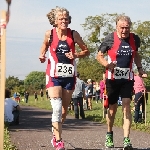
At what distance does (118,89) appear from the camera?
25.8 feet

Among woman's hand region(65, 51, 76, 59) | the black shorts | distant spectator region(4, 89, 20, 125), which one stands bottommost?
distant spectator region(4, 89, 20, 125)

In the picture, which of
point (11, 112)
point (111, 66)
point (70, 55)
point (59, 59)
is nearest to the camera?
point (70, 55)

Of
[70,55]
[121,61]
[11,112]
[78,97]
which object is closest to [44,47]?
[70,55]

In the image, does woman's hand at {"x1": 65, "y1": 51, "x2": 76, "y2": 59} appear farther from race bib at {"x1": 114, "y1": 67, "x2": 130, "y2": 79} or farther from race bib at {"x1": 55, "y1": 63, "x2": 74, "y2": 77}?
race bib at {"x1": 114, "y1": 67, "x2": 130, "y2": 79}

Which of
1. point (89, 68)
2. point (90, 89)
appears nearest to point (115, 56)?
point (90, 89)

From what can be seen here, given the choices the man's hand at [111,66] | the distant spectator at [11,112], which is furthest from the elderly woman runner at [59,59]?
the distant spectator at [11,112]

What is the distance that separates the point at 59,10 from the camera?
24.4 ft

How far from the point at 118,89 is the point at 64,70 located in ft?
→ 3.29

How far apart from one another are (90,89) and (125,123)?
23486 mm

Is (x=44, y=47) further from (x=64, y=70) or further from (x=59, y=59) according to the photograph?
(x=64, y=70)

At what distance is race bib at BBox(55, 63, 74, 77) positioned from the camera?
734cm

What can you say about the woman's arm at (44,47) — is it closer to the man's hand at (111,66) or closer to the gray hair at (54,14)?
the gray hair at (54,14)

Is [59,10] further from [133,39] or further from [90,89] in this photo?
[90,89]

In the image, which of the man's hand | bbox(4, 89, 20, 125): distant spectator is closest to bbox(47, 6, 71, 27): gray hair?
the man's hand
